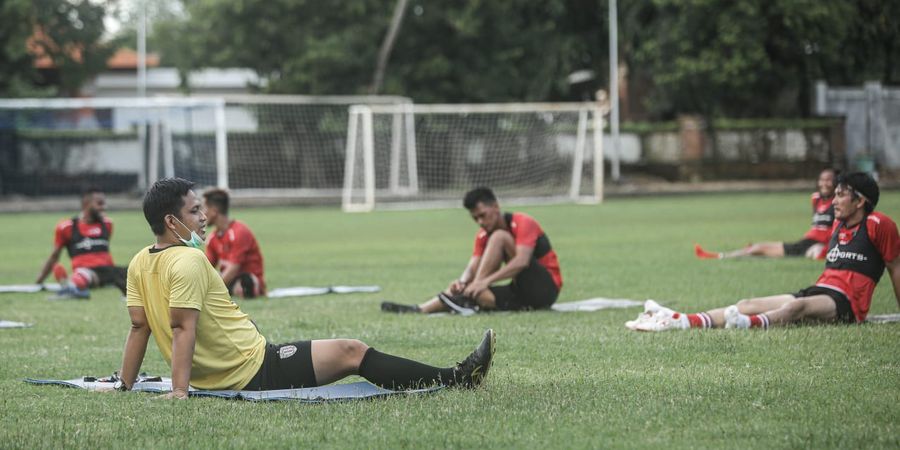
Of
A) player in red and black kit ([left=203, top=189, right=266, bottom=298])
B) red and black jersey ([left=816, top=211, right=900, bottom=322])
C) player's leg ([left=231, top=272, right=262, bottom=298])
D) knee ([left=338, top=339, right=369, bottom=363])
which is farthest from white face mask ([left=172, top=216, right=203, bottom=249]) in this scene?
player's leg ([left=231, top=272, right=262, bottom=298])

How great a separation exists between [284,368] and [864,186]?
5448 mm

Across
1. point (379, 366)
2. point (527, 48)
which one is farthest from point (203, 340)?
point (527, 48)

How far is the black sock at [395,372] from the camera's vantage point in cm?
692

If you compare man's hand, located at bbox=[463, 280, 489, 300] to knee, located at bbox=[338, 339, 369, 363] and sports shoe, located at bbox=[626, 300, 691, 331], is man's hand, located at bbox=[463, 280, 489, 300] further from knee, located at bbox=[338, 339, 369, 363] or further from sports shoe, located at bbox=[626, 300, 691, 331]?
knee, located at bbox=[338, 339, 369, 363]

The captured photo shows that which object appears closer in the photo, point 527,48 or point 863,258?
point 863,258

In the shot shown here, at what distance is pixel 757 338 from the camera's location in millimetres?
9141

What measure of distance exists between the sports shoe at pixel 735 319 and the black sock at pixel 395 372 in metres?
3.61

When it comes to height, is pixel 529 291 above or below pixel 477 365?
below

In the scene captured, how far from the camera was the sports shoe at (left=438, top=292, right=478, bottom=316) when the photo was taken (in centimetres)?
1185

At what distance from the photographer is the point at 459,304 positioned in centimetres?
1193

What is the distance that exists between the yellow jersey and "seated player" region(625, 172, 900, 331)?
422 centimetres

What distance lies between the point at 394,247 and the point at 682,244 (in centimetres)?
552

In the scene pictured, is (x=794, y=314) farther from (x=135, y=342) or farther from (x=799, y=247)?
(x=799, y=247)

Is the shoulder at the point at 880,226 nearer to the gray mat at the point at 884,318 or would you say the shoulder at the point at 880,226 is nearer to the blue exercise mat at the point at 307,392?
the gray mat at the point at 884,318
